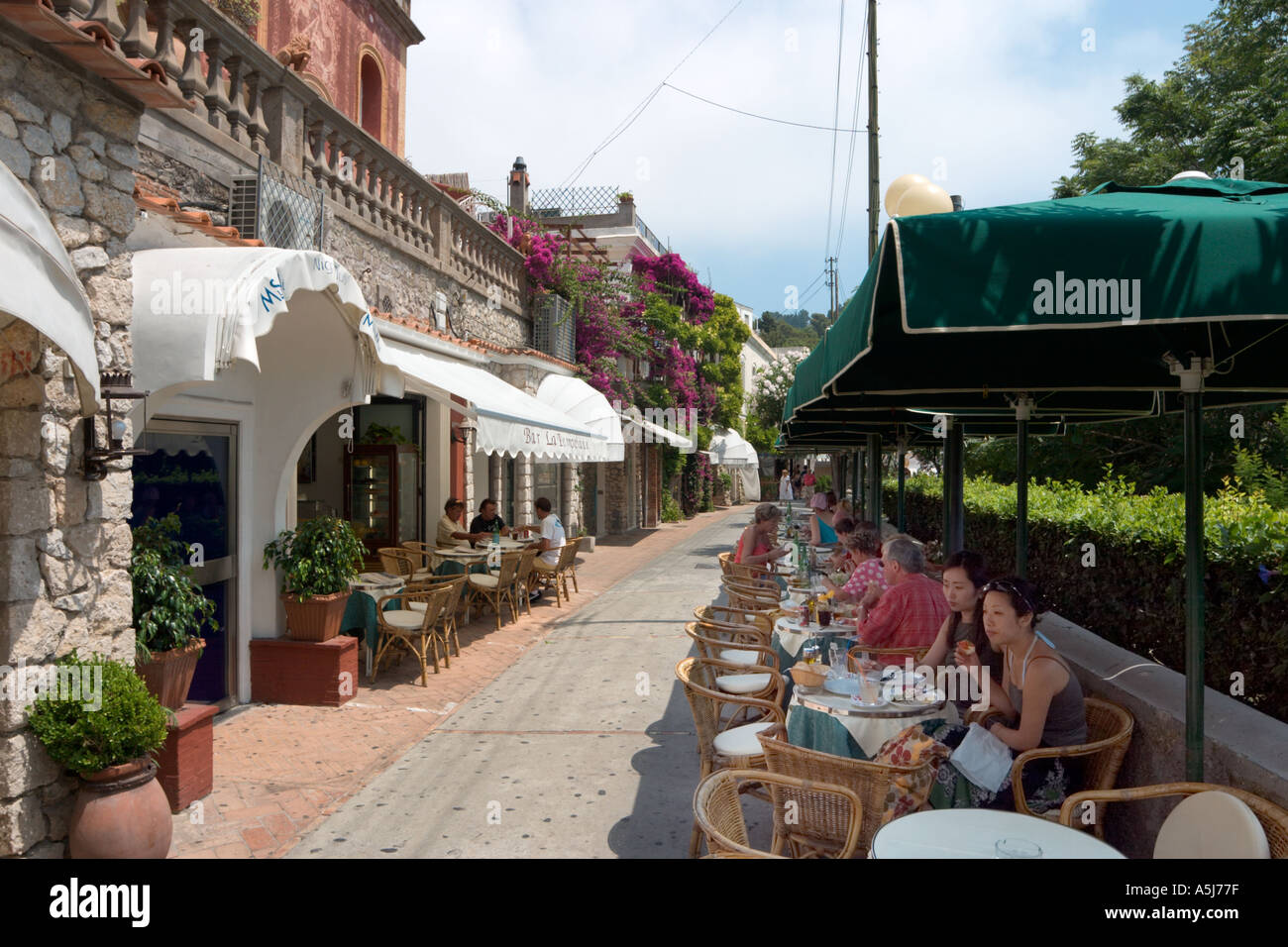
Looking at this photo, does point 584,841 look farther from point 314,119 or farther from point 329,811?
point 314,119

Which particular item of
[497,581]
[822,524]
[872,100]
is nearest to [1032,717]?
[497,581]

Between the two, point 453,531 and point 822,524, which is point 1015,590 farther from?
point 822,524

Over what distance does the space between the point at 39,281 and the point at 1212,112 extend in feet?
54.4

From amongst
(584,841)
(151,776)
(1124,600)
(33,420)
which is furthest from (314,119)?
(1124,600)

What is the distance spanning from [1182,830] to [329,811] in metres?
4.11

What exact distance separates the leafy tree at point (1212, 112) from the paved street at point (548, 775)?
33.3ft

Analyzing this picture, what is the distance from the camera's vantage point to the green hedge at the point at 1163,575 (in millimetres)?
3938

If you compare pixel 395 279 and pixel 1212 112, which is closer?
pixel 395 279

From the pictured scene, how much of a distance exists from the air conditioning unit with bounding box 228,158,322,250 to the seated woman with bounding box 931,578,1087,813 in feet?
19.4

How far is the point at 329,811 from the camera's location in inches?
186

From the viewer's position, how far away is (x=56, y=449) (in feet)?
12.6

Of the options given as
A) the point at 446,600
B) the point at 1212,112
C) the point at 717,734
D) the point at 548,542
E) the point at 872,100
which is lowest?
the point at 717,734

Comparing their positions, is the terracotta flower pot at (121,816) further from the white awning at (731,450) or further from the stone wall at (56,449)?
the white awning at (731,450)
